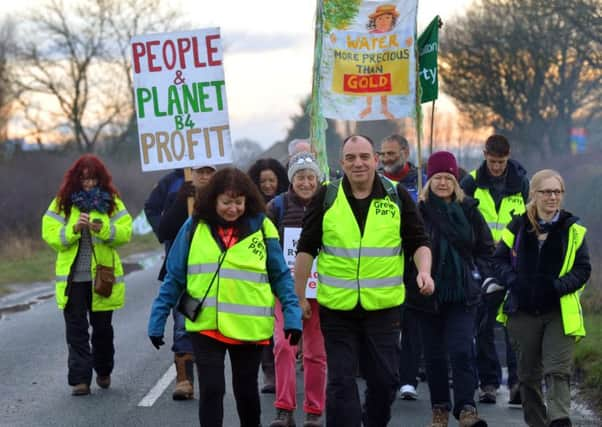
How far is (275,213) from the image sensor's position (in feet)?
28.5

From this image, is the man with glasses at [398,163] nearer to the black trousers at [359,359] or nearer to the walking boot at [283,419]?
the walking boot at [283,419]

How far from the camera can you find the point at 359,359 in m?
6.94

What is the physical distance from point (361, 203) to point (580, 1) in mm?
19776

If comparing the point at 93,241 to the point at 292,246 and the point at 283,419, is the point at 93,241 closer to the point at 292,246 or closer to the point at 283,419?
the point at 292,246

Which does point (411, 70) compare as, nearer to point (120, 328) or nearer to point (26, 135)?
point (120, 328)

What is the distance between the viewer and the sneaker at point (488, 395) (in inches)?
370

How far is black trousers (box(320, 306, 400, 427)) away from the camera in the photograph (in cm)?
668

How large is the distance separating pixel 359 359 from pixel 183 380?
108 inches

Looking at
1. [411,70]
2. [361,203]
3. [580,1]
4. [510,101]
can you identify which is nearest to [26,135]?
[510,101]

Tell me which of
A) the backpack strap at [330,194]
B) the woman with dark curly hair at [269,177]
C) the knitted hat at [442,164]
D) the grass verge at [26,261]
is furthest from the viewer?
the grass verge at [26,261]

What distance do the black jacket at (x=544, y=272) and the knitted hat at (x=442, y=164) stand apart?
0.69m

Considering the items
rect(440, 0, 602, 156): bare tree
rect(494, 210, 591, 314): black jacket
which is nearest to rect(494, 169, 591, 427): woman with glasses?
rect(494, 210, 591, 314): black jacket

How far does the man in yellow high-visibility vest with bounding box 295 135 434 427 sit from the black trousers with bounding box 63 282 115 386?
9.96 ft

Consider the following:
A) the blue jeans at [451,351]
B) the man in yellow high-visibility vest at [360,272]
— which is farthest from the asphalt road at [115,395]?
the man in yellow high-visibility vest at [360,272]
